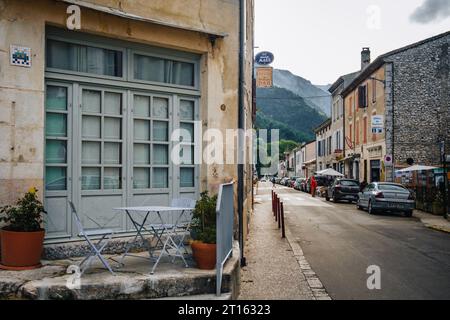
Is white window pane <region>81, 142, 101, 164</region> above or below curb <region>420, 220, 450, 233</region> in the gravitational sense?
above

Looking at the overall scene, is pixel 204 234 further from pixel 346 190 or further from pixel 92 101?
pixel 346 190

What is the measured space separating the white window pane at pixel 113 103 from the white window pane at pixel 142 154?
60 cm

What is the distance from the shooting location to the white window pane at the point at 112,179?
21.3ft

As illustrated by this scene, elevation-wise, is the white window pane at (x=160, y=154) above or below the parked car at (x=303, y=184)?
above

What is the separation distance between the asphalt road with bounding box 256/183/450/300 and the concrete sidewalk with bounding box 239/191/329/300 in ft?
1.13

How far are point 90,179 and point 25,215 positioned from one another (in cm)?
127

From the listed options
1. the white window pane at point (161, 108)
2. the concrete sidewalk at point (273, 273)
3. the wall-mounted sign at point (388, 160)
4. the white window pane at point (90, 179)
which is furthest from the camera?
the wall-mounted sign at point (388, 160)

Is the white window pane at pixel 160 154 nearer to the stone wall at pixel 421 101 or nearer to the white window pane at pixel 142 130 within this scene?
the white window pane at pixel 142 130

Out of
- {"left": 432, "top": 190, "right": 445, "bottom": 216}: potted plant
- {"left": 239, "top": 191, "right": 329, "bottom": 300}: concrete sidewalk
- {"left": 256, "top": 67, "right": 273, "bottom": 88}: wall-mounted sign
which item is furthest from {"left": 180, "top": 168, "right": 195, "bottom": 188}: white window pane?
{"left": 432, "top": 190, "right": 445, "bottom": 216}: potted plant

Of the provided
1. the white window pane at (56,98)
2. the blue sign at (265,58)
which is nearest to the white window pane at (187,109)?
the white window pane at (56,98)

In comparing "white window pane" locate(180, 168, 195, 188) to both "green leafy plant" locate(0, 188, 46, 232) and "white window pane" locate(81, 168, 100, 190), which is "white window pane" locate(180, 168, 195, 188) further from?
"green leafy plant" locate(0, 188, 46, 232)

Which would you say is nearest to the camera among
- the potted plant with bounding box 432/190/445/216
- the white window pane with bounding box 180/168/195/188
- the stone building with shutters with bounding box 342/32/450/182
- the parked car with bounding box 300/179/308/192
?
the white window pane with bounding box 180/168/195/188

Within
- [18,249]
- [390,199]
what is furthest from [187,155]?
[390,199]

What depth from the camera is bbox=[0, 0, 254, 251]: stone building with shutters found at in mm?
5707
